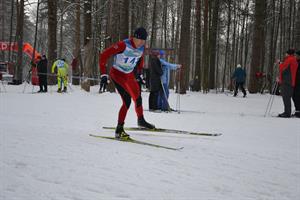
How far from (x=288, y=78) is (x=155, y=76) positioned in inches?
161

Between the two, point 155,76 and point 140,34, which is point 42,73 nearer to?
point 155,76

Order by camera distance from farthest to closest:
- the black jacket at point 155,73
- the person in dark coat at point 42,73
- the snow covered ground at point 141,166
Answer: the person in dark coat at point 42,73 < the black jacket at point 155,73 < the snow covered ground at point 141,166

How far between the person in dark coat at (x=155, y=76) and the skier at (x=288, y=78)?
3.79 meters

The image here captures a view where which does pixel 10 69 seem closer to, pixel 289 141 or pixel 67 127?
pixel 67 127

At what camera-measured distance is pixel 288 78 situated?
9.71 metres

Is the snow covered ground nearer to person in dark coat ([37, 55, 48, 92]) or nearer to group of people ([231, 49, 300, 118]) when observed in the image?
group of people ([231, 49, 300, 118])

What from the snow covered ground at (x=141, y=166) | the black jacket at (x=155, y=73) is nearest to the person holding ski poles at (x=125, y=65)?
the snow covered ground at (x=141, y=166)

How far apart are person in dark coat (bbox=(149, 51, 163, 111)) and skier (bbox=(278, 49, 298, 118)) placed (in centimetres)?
379

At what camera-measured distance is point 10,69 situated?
28141mm

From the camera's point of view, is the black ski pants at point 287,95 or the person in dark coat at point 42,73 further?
the person in dark coat at point 42,73

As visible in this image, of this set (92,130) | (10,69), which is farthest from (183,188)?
(10,69)

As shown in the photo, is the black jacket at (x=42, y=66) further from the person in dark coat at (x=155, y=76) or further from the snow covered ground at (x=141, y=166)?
the snow covered ground at (x=141, y=166)

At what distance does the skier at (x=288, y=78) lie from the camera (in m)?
9.63

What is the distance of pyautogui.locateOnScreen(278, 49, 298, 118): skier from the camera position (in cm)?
963
